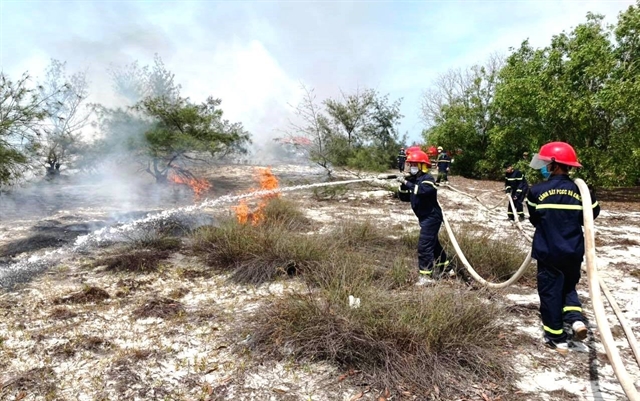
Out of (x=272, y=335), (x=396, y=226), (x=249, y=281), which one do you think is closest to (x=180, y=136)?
(x=396, y=226)

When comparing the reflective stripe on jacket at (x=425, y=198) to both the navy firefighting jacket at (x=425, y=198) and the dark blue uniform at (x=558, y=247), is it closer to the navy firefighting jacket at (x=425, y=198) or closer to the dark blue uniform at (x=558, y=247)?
the navy firefighting jacket at (x=425, y=198)

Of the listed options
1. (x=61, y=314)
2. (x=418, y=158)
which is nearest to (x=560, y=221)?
(x=418, y=158)

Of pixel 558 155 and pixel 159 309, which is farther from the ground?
pixel 558 155

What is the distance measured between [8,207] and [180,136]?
485cm

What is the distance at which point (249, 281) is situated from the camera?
4.98 metres

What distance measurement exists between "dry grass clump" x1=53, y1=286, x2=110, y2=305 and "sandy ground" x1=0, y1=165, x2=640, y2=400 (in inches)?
1.2

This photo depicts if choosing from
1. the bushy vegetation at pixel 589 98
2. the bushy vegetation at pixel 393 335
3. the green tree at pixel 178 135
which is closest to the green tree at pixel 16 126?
the green tree at pixel 178 135

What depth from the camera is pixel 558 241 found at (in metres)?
3.37

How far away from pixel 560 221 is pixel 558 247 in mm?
225

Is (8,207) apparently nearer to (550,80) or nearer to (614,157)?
(550,80)

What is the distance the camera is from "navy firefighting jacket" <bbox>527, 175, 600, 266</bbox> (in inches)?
132

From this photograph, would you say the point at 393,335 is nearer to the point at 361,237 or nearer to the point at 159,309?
the point at 159,309

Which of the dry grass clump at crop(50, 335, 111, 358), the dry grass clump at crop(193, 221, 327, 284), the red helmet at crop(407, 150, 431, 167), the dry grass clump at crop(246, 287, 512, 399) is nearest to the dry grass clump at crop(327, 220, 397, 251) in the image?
the dry grass clump at crop(193, 221, 327, 284)

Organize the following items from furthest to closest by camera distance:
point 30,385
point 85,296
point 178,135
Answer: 1. point 178,135
2. point 85,296
3. point 30,385
